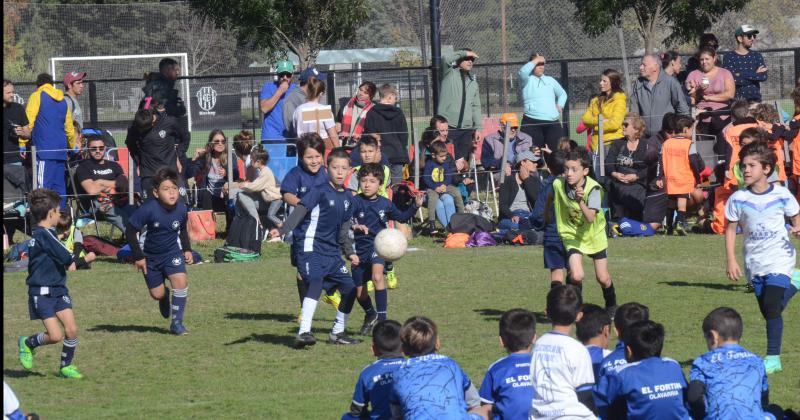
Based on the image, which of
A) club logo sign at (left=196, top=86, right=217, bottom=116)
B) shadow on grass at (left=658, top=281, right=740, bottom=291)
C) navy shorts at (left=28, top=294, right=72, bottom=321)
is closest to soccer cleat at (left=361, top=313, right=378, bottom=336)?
navy shorts at (left=28, top=294, right=72, bottom=321)

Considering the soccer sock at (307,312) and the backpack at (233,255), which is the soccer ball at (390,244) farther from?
the backpack at (233,255)

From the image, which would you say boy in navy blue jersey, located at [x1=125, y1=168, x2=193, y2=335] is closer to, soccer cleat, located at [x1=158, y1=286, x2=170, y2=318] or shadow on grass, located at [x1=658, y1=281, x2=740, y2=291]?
soccer cleat, located at [x1=158, y1=286, x2=170, y2=318]

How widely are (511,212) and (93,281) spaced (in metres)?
6.01

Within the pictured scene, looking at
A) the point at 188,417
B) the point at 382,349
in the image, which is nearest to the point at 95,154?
the point at 188,417

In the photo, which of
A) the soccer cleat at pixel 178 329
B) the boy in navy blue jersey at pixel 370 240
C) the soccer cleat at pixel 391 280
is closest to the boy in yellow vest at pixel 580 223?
the boy in navy blue jersey at pixel 370 240

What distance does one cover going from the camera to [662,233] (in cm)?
1628

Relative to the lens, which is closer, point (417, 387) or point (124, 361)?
point (417, 387)

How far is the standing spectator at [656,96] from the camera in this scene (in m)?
17.1

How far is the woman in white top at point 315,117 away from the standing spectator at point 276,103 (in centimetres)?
65

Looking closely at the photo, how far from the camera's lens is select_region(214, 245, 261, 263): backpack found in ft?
50.1

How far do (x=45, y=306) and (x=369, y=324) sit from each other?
115 inches

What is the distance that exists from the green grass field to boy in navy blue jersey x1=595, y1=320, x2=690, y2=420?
1798 mm

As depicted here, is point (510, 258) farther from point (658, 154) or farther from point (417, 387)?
point (417, 387)

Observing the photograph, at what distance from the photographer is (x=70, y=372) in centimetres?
906
